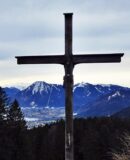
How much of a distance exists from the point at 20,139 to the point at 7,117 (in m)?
2.98

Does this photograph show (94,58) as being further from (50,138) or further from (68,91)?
(50,138)

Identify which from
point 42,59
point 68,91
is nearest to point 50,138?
point 42,59

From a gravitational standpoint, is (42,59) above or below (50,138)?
above

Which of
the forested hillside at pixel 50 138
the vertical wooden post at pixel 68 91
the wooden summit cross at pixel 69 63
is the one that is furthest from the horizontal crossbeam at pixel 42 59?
the forested hillside at pixel 50 138

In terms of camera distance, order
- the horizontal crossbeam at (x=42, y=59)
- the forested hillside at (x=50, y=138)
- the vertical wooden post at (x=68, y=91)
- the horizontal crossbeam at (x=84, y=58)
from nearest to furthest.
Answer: the vertical wooden post at (x=68, y=91)
the horizontal crossbeam at (x=84, y=58)
the horizontal crossbeam at (x=42, y=59)
the forested hillside at (x=50, y=138)

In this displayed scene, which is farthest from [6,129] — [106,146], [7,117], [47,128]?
[47,128]

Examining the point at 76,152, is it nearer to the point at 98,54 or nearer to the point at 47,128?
the point at 47,128

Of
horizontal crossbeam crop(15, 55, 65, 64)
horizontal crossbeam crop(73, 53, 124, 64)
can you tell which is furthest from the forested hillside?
horizontal crossbeam crop(73, 53, 124, 64)

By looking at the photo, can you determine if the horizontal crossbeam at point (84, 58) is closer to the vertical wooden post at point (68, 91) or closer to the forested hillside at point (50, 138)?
the vertical wooden post at point (68, 91)

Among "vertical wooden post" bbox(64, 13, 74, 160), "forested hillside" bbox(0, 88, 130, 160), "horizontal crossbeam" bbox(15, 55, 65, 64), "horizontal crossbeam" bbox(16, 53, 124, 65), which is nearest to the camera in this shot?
"vertical wooden post" bbox(64, 13, 74, 160)

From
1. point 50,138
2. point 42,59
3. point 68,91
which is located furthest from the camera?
point 50,138

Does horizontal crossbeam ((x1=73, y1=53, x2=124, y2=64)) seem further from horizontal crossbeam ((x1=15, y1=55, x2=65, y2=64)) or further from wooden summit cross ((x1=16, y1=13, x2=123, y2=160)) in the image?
horizontal crossbeam ((x1=15, y1=55, x2=65, y2=64))

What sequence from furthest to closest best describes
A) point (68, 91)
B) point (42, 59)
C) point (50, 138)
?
1. point (50, 138)
2. point (42, 59)
3. point (68, 91)

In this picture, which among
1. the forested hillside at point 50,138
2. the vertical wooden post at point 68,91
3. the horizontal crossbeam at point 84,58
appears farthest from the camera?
the forested hillside at point 50,138
